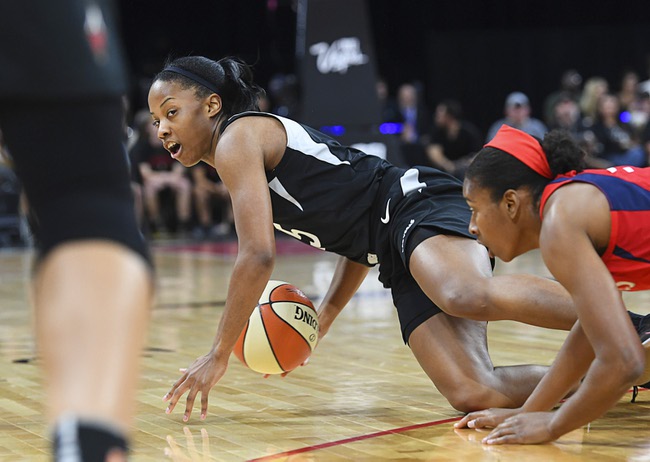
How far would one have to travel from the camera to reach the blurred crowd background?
39.8 ft

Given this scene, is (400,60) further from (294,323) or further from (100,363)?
(100,363)

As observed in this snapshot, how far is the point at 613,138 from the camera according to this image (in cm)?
1191

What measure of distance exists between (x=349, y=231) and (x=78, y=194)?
85.1 inches

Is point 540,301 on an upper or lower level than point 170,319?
upper

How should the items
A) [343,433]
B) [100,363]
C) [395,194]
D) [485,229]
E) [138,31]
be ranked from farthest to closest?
[138,31] < [395,194] < [343,433] < [485,229] < [100,363]

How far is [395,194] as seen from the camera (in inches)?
138

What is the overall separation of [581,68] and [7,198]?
938 cm

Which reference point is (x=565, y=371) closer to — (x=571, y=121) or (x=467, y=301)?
(x=467, y=301)

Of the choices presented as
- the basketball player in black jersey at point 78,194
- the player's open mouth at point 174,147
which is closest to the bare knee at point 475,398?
the player's open mouth at point 174,147

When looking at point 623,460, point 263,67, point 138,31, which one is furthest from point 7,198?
point 623,460

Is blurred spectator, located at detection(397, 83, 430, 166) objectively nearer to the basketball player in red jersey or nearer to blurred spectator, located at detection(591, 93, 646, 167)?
blurred spectator, located at detection(591, 93, 646, 167)

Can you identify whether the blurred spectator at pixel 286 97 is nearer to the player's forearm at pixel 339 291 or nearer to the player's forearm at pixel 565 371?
the player's forearm at pixel 339 291

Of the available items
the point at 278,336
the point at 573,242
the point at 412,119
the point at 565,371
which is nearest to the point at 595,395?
the point at 565,371

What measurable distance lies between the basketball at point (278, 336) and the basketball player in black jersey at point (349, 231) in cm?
29
